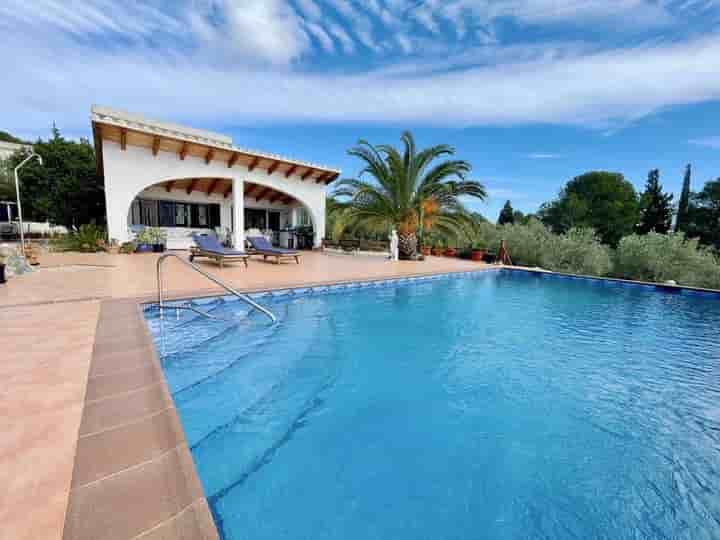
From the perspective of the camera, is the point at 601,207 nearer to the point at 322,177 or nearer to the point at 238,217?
the point at 322,177

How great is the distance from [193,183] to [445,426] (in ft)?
55.1

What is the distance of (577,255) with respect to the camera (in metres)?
15.6

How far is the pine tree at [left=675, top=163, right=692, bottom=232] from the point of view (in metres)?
29.6

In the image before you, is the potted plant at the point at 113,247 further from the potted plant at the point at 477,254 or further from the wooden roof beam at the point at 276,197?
the potted plant at the point at 477,254

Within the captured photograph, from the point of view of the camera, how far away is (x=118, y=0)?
365 inches

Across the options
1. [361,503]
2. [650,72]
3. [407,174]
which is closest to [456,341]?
[361,503]

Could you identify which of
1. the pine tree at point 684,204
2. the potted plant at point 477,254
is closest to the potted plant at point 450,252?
the potted plant at point 477,254

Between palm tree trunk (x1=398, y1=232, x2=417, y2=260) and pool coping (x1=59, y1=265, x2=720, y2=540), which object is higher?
palm tree trunk (x1=398, y1=232, x2=417, y2=260)

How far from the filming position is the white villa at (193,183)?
38.0 feet

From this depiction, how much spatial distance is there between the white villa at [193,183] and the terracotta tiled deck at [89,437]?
29.2ft

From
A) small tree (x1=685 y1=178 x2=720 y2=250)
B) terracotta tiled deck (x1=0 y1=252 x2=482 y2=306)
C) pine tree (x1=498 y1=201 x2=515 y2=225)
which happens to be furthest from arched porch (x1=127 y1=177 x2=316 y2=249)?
small tree (x1=685 y1=178 x2=720 y2=250)

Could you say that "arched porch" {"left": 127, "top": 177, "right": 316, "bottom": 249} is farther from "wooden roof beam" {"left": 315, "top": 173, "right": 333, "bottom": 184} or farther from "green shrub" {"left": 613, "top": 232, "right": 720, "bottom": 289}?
"green shrub" {"left": 613, "top": 232, "right": 720, "bottom": 289}

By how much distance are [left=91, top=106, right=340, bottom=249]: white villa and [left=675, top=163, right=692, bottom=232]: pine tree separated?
32.8 m

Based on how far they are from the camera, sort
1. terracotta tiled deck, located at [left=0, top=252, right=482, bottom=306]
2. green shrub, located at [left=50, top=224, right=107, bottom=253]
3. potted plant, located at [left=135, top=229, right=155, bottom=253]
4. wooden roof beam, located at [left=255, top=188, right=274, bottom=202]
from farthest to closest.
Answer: wooden roof beam, located at [left=255, top=188, right=274, bottom=202] < potted plant, located at [left=135, top=229, right=155, bottom=253] < green shrub, located at [left=50, top=224, right=107, bottom=253] < terracotta tiled deck, located at [left=0, top=252, right=482, bottom=306]
